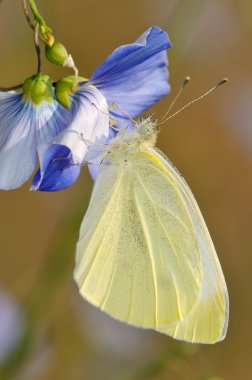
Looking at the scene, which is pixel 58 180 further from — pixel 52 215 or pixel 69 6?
pixel 69 6

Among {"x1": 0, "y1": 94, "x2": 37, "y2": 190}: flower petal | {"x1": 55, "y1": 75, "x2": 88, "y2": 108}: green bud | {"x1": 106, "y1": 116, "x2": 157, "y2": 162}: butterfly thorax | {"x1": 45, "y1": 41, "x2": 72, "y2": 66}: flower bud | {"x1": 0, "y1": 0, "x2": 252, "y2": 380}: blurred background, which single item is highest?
{"x1": 45, "y1": 41, "x2": 72, "y2": 66}: flower bud

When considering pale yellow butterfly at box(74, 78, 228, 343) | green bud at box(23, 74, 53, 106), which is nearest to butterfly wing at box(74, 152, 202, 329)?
pale yellow butterfly at box(74, 78, 228, 343)

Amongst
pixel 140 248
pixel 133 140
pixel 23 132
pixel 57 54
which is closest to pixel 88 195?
pixel 140 248

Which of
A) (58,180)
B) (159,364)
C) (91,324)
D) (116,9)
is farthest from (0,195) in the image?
(58,180)

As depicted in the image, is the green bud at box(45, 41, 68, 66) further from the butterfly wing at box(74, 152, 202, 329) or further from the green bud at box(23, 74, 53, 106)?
the butterfly wing at box(74, 152, 202, 329)

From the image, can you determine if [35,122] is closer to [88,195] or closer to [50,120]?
[50,120]

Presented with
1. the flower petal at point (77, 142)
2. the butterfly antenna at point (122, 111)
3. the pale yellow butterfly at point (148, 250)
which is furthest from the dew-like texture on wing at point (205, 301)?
the flower petal at point (77, 142)

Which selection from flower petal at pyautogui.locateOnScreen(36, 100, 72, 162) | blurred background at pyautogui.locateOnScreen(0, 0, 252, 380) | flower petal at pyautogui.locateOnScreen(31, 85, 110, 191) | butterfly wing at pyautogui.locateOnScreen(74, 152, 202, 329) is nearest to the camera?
flower petal at pyautogui.locateOnScreen(31, 85, 110, 191)
